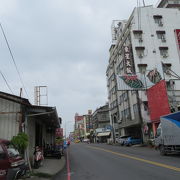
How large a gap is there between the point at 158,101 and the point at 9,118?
2436 centimetres

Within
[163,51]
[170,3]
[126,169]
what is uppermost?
[170,3]

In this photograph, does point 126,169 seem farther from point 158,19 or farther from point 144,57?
point 158,19

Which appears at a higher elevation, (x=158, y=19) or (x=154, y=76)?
(x=158, y=19)

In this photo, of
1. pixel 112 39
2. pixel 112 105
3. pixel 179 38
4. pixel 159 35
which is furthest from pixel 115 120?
pixel 179 38

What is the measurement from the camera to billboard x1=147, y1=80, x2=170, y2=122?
3144cm

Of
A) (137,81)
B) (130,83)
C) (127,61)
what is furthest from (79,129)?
(137,81)

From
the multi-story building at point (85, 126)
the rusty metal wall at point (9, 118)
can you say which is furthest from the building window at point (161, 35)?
the multi-story building at point (85, 126)

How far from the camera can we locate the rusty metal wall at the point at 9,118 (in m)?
13.3

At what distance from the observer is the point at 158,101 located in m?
33.2

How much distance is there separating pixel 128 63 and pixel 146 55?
4807 millimetres

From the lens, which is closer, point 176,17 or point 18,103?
point 18,103

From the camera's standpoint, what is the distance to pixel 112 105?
64.0m

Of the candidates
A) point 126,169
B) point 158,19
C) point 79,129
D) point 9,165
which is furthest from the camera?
point 79,129

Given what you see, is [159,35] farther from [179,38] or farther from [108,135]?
[108,135]
